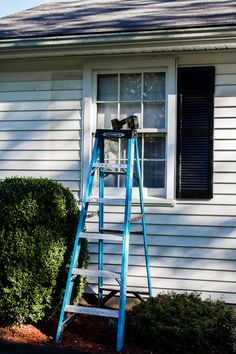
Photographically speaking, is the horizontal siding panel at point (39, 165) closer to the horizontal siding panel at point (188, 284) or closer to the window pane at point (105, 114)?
the window pane at point (105, 114)

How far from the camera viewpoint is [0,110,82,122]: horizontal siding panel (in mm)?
7023

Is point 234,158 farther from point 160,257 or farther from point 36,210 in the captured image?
point 36,210

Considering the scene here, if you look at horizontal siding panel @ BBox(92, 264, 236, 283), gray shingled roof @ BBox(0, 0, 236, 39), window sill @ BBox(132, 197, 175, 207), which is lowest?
horizontal siding panel @ BBox(92, 264, 236, 283)

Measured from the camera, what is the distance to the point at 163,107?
6.77 m

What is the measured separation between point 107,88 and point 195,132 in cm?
140

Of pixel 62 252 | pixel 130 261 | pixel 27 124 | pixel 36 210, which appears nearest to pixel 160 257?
pixel 130 261

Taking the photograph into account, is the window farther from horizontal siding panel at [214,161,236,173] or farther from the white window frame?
horizontal siding panel at [214,161,236,173]

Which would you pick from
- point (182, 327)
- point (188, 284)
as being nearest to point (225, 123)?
point (188, 284)

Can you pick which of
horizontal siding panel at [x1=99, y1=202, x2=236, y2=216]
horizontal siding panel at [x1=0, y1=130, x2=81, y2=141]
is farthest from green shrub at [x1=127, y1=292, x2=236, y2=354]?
horizontal siding panel at [x1=0, y1=130, x2=81, y2=141]

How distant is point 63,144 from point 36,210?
1.61 m

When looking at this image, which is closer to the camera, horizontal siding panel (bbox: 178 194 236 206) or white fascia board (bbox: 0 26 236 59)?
white fascia board (bbox: 0 26 236 59)

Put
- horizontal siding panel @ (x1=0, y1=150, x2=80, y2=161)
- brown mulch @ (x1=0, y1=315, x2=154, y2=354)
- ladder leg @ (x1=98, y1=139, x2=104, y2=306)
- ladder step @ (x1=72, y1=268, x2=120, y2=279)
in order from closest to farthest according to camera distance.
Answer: brown mulch @ (x1=0, y1=315, x2=154, y2=354)
ladder step @ (x1=72, y1=268, x2=120, y2=279)
ladder leg @ (x1=98, y1=139, x2=104, y2=306)
horizontal siding panel @ (x1=0, y1=150, x2=80, y2=161)

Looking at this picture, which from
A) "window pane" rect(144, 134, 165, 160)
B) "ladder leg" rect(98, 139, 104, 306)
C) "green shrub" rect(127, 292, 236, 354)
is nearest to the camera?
"green shrub" rect(127, 292, 236, 354)

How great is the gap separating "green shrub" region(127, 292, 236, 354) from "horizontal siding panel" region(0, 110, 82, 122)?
2.79 meters
